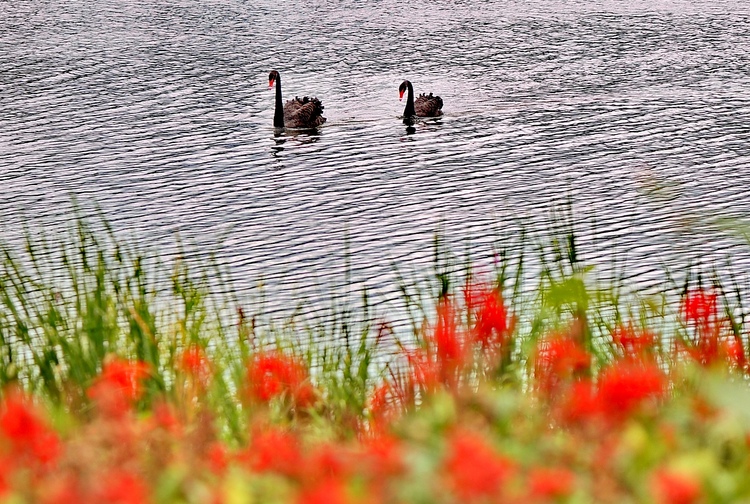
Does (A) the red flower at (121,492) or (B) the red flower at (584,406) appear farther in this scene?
(B) the red flower at (584,406)

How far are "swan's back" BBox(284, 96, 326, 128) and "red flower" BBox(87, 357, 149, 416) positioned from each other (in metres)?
20.1

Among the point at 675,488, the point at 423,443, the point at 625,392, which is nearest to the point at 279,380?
the point at 423,443

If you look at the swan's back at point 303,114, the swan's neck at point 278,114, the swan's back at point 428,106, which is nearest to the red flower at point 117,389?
the swan's back at point 303,114

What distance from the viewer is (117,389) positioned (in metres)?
4.36

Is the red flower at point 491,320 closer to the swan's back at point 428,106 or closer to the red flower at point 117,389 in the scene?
A: the red flower at point 117,389

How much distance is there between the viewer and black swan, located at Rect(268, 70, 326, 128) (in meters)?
25.6

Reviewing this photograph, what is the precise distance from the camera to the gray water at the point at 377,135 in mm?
16453

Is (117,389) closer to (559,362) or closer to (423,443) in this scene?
(423,443)

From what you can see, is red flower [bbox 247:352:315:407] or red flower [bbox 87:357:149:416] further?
red flower [bbox 247:352:315:407]

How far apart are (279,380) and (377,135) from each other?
65.7 ft

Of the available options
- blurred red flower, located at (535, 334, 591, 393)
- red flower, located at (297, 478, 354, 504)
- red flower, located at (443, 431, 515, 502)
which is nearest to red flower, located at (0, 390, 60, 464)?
red flower, located at (297, 478, 354, 504)

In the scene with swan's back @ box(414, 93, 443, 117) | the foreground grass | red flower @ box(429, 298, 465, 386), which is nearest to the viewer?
the foreground grass

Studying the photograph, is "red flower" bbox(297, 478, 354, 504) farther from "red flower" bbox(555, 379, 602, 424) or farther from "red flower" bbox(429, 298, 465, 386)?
"red flower" bbox(429, 298, 465, 386)

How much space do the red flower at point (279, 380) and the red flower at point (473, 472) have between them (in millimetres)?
2392
